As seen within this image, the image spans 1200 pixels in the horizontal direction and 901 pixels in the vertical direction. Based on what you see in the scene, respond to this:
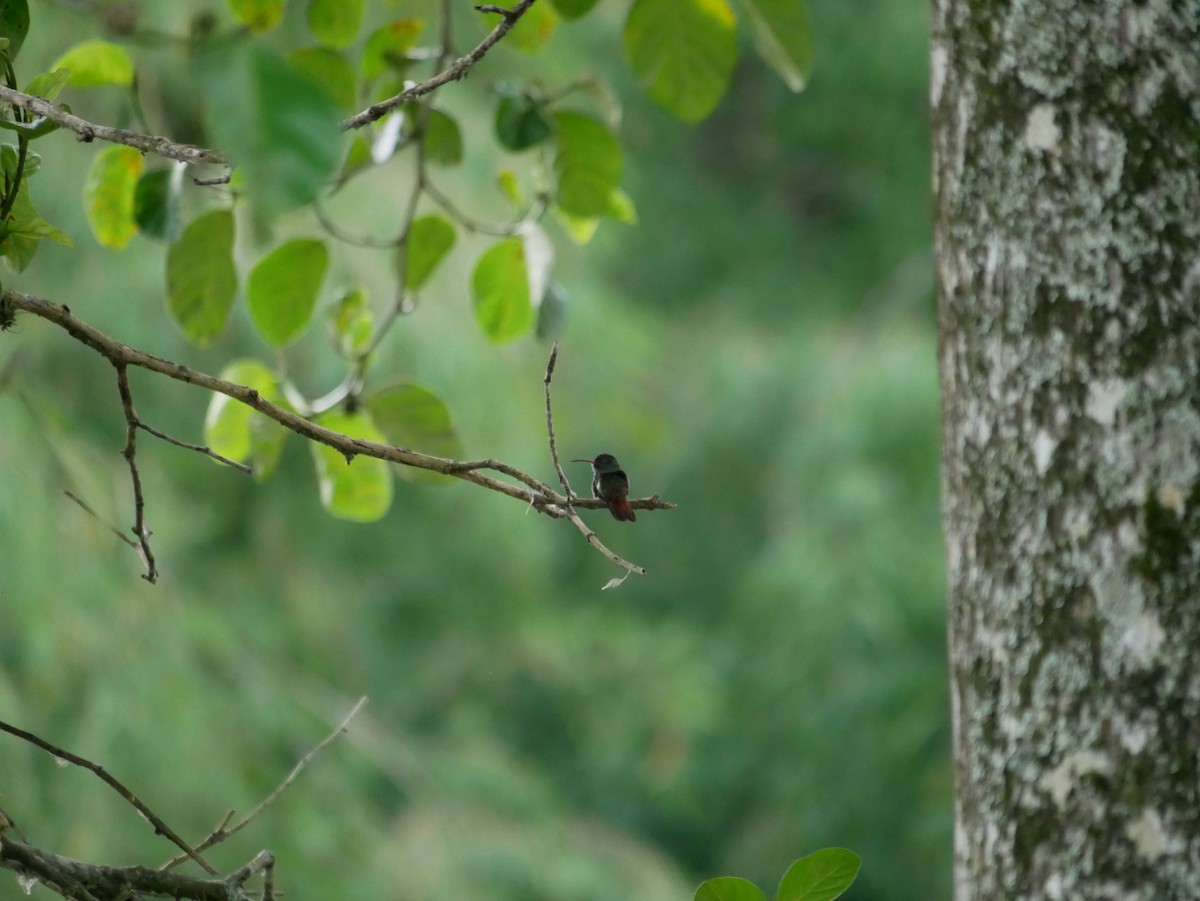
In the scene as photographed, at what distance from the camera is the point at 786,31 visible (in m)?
1.01

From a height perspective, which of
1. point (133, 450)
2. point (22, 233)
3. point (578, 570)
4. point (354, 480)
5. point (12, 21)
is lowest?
point (578, 570)

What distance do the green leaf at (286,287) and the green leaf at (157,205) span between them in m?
0.12

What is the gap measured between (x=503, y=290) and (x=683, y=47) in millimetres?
236

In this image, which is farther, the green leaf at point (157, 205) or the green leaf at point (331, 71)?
the green leaf at point (331, 71)

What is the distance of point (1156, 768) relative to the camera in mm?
659

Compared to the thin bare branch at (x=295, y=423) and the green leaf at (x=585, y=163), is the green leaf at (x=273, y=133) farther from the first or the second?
the green leaf at (x=585, y=163)

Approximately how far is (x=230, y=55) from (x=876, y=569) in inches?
207

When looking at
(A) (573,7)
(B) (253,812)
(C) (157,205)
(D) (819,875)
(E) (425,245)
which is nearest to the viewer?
(D) (819,875)

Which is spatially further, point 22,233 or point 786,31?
point 786,31

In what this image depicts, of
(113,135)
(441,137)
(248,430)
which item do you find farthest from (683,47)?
(113,135)

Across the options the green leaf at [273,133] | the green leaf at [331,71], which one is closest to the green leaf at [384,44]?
the green leaf at [331,71]

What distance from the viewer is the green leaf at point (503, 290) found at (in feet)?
3.46

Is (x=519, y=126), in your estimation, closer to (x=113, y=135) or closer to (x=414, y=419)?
(x=414, y=419)

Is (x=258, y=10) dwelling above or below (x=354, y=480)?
above
